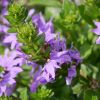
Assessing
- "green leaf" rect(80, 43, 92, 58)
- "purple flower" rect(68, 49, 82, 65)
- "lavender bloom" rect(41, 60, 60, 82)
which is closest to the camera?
"lavender bloom" rect(41, 60, 60, 82)

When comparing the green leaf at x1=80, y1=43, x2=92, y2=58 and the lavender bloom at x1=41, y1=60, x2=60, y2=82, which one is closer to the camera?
the lavender bloom at x1=41, y1=60, x2=60, y2=82

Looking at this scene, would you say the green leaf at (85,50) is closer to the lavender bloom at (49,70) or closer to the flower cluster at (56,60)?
the flower cluster at (56,60)

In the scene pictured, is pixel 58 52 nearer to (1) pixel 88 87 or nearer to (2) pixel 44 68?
(2) pixel 44 68

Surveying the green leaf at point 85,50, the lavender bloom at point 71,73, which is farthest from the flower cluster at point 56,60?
the green leaf at point 85,50

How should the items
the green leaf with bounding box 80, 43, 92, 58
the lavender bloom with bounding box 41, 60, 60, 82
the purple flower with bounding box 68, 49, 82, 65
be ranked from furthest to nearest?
the green leaf with bounding box 80, 43, 92, 58 < the purple flower with bounding box 68, 49, 82, 65 < the lavender bloom with bounding box 41, 60, 60, 82

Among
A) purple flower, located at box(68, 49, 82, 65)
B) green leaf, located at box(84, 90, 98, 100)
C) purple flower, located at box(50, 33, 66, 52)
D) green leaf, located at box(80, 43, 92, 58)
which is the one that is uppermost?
purple flower, located at box(50, 33, 66, 52)

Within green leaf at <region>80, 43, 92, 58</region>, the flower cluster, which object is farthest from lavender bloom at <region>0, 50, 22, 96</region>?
green leaf at <region>80, 43, 92, 58</region>

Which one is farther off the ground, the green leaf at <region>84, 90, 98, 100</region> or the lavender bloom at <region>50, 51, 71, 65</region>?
the lavender bloom at <region>50, 51, 71, 65</region>

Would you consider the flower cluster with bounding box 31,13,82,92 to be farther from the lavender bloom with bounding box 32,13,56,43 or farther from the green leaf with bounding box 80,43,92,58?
the green leaf with bounding box 80,43,92,58
